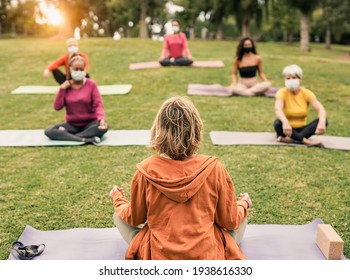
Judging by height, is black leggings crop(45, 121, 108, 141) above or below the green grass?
above

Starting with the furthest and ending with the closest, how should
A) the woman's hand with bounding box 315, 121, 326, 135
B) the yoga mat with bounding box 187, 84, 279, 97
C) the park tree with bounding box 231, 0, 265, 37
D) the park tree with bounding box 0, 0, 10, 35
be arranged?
the park tree with bounding box 0, 0, 10, 35
the park tree with bounding box 231, 0, 265, 37
the yoga mat with bounding box 187, 84, 279, 97
the woman's hand with bounding box 315, 121, 326, 135

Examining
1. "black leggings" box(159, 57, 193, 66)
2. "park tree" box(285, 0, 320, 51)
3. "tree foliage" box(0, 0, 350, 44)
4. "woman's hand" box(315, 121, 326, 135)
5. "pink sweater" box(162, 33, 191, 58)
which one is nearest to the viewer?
"woman's hand" box(315, 121, 326, 135)

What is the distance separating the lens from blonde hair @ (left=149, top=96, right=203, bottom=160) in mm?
2400

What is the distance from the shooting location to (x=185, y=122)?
242 cm

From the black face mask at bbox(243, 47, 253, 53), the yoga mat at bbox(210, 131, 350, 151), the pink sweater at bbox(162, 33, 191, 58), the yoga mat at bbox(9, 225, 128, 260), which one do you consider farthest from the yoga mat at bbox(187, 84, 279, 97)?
the yoga mat at bbox(9, 225, 128, 260)

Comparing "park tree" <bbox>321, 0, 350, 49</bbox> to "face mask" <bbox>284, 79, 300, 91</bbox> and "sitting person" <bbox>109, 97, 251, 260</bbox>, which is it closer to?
"face mask" <bbox>284, 79, 300, 91</bbox>

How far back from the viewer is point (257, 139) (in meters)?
6.60

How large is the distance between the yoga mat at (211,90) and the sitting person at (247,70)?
25 cm

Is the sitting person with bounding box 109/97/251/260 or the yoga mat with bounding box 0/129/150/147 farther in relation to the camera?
the yoga mat with bounding box 0/129/150/147

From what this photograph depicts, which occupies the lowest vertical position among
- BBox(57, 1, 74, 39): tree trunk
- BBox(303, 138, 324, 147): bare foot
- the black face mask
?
BBox(303, 138, 324, 147): bare foot

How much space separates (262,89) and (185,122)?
7723 mm

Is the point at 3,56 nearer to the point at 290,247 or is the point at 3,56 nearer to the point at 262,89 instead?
the point at 262,89

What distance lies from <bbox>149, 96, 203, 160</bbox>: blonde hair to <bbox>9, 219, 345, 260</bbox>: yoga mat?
3.79 feet
